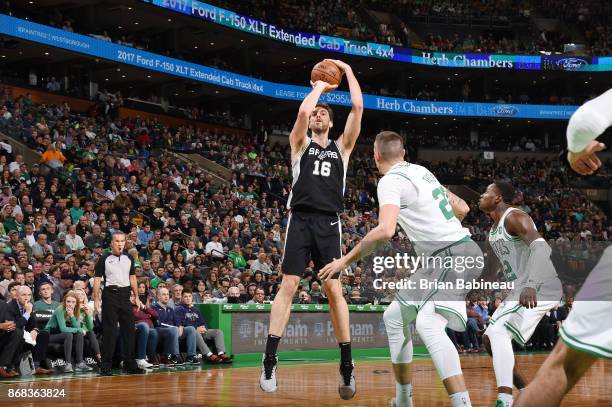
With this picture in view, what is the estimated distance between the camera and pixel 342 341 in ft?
23.6

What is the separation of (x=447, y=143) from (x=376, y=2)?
9.36m

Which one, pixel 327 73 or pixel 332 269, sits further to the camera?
pixel 327 73

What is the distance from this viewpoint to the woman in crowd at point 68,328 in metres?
12.1

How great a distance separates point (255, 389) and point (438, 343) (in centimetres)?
417

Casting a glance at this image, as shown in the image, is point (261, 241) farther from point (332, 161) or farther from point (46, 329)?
point (332, 161)

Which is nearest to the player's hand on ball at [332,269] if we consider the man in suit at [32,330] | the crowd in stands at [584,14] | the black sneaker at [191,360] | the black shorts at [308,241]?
the black shorts at [308,241]

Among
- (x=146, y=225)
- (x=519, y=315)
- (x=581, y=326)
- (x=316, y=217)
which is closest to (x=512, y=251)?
(x=519, y=315)

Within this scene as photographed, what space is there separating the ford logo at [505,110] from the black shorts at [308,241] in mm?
38963

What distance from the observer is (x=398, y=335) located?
6086 millimetres

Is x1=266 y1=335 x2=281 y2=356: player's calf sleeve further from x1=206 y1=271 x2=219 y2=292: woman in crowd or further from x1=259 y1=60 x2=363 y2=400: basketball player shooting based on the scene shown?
x1=206 y1=271 x2=219 y2=292: woman in crowd

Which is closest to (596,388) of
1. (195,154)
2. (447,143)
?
(195,154)

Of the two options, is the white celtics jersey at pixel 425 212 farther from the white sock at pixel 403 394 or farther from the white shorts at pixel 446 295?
the white sock at pixel 403 394

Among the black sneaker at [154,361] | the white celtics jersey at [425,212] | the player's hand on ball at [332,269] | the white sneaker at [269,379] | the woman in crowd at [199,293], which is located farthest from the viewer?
the woman in crowd at [199,293]

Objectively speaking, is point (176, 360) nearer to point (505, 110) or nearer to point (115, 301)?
point (115, 301)
